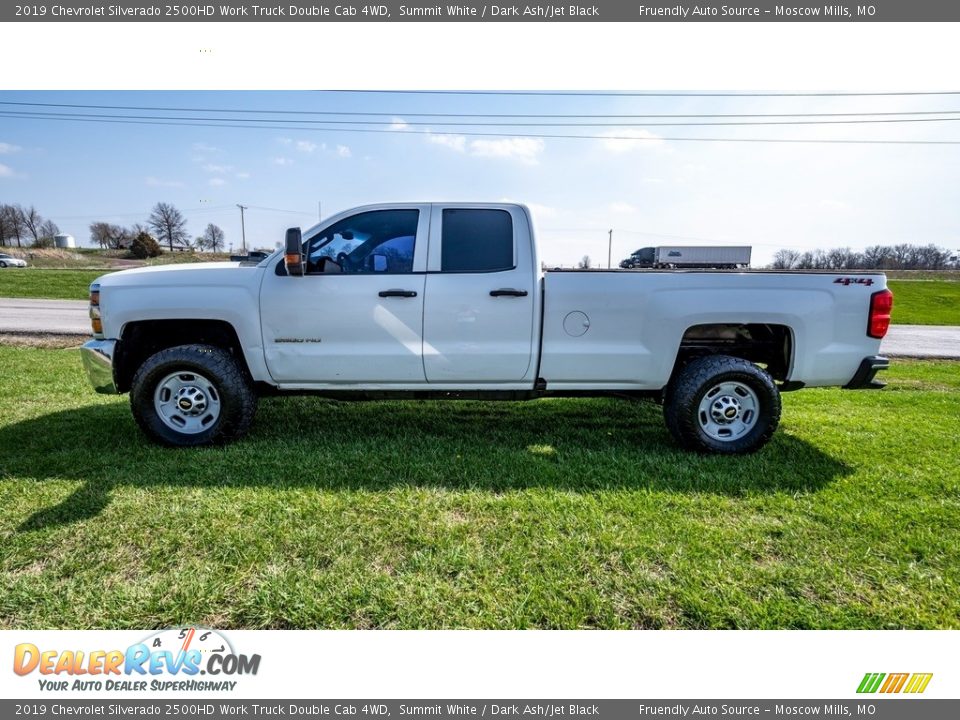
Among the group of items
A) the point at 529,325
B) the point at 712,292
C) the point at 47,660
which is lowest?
the point at 47,660

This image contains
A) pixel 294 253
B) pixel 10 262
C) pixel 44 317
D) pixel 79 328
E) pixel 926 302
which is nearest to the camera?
pixel 294 253

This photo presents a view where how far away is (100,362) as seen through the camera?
13.0ft

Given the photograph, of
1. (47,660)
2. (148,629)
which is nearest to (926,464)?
(148,629)

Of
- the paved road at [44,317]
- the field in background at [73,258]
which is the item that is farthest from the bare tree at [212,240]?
the paved road at [44,317]

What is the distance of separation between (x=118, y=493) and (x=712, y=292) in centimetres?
432

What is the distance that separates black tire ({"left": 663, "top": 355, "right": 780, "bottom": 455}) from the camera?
12.9ft

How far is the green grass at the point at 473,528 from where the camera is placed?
7.27ft

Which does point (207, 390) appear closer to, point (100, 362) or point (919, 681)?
point (100, 362)

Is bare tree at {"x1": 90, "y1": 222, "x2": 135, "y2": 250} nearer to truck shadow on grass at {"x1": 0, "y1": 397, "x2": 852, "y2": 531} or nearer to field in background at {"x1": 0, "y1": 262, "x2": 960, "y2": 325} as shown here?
field in background at {"x1": 0, "y1": 262, "x2": 960, "y2": 325}

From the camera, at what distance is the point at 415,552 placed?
2.61 m

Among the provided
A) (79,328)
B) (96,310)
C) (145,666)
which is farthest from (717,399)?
(79,328)

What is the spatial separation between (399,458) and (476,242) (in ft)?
5.88

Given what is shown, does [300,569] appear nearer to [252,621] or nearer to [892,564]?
[252,621]

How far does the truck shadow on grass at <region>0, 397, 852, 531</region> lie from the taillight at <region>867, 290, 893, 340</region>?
3.43ft
